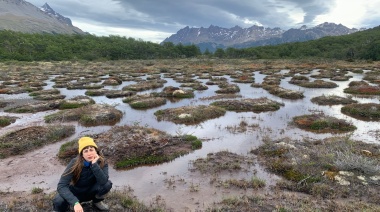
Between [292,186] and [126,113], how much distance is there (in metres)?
18.9

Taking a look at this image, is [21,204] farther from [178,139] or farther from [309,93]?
[309,93]

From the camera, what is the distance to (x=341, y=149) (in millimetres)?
15414

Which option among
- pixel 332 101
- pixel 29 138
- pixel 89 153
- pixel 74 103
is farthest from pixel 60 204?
pixel 332 101

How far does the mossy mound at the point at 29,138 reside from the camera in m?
16.6

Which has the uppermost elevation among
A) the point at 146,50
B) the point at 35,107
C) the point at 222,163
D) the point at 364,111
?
the point at 222,163

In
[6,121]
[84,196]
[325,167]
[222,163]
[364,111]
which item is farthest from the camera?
[364,111]

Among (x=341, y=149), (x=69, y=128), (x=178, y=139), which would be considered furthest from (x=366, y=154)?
(x=69, y=128)

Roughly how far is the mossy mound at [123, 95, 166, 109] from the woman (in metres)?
21.0

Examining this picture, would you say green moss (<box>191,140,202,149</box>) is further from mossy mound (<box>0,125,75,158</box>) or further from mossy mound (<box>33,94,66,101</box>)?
mossy mound (<box>33,94,66,101</box>)

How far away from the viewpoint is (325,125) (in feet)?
70.4

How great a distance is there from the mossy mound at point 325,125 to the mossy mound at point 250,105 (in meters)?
5.64

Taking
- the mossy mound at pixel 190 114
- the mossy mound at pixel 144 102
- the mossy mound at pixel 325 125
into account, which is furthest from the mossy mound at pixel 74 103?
the mossy mound at pixel 325 125

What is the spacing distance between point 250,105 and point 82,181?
22.4 meters

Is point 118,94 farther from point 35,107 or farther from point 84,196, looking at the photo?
point 84,196
